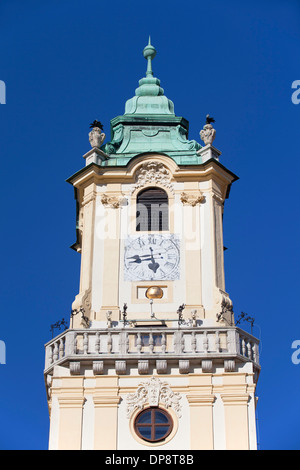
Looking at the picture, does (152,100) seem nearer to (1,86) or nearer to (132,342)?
(1,86)

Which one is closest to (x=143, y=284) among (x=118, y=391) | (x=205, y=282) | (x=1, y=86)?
(x=205, y=282)

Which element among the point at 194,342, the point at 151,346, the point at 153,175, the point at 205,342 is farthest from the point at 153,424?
the point at 153,175

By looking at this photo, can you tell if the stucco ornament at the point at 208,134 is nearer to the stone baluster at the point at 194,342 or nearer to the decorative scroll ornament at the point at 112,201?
the decorative scroll ornament at the point at 112,201

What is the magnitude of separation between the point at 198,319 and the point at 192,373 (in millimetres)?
2084

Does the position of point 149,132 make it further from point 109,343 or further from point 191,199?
point 109,343

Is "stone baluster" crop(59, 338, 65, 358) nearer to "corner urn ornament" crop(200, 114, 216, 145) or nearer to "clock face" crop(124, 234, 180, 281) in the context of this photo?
"clock face" crop(124, 234, 180, 281)

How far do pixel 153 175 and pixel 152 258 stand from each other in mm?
3240

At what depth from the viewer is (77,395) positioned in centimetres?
3244

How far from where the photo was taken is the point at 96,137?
126ft

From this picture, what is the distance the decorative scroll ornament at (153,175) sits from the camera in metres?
37.5

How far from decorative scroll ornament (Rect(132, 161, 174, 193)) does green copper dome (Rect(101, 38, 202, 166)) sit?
0.59 metres

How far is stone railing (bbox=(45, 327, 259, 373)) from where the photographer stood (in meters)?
32.6

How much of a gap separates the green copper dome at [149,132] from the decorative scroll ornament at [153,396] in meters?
8.72

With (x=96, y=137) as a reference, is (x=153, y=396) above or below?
below
